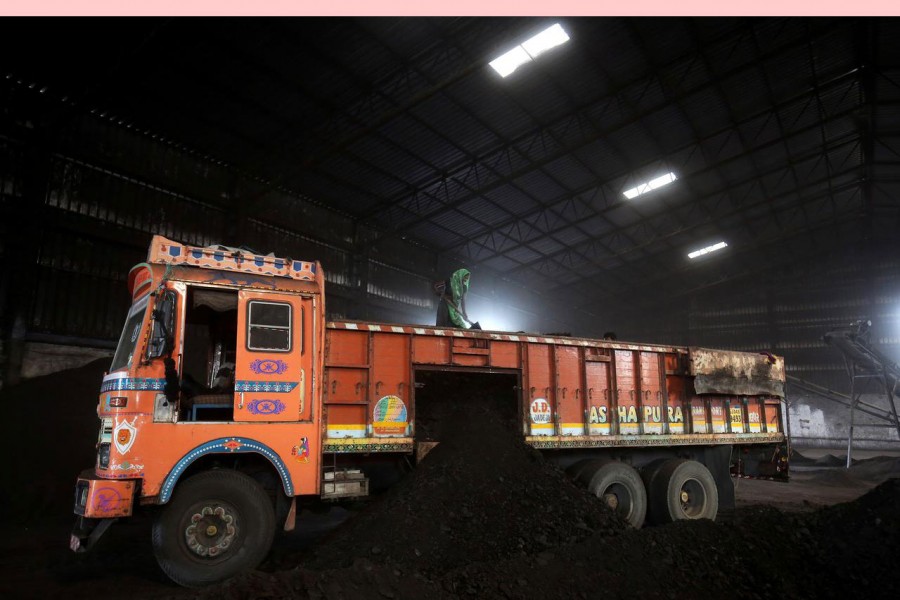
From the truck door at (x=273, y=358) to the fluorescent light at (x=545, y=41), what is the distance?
917cm

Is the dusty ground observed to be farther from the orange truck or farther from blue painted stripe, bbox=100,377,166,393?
blue painted stripe, bbox=100,377,166,393

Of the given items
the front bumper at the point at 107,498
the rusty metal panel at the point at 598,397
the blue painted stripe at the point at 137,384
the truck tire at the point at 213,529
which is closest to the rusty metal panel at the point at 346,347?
the truck tire at the point at 213,529

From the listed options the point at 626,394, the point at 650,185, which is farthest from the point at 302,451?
the point at 650,185

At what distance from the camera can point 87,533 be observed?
4.94m

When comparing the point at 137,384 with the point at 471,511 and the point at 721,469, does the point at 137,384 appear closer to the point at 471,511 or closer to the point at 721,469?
the point at 471,511

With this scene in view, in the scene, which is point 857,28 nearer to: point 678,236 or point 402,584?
point 678,236

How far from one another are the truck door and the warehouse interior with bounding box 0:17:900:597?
749 centimetres

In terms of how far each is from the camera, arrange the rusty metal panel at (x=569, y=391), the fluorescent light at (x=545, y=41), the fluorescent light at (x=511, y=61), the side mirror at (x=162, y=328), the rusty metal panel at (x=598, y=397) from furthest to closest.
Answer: the fluorescent light at (x=511, y=61), the fluorescent light at (x=545, y=41), the rusty metal panel at (x=598, y=397), the rusty metal panel at (x=569, y=391), the side mirror at (x=162, y=328)

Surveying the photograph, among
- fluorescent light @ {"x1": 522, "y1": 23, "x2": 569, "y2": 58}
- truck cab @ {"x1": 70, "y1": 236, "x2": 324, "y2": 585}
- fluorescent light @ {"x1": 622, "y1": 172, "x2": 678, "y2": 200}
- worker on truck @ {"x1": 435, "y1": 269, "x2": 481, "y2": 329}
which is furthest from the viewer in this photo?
fluorescent light @ {"x1": 622, "y1": 172, "x2": 678, "y2": 200}

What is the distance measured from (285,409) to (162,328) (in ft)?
4.84

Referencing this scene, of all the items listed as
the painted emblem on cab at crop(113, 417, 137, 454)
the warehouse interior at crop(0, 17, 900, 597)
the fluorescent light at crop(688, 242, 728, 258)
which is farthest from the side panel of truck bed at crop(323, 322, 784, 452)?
the fluorescent light at crop(688, 242, 728, 258)

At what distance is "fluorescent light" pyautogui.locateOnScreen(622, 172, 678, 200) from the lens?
753 inches

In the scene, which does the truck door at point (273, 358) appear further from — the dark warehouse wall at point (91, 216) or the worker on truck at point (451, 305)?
the dark warehouse wall at point (91, 216)

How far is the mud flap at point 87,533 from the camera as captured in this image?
487 centimetres
